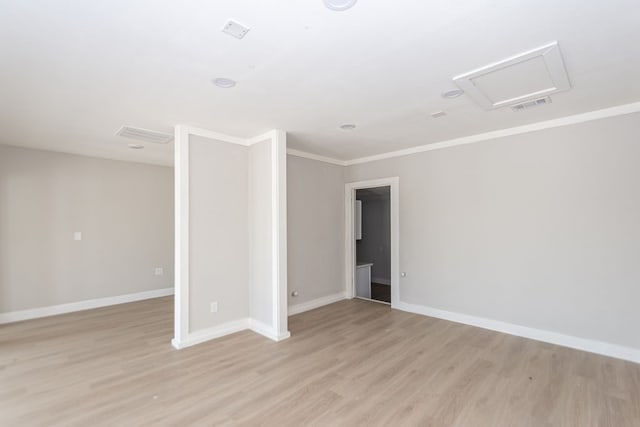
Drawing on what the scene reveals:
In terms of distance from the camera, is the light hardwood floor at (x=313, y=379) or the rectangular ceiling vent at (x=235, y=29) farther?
the light hardwood floor at (x=313, y=379)

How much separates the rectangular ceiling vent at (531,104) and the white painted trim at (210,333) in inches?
157

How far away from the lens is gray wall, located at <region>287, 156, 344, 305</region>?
482 cm

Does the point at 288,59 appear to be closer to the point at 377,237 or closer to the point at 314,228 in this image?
the point at 314,228

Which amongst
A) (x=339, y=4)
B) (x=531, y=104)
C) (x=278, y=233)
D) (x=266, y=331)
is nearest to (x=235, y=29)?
(x=339, y=4)

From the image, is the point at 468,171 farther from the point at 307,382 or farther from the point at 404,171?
the point at 307,382

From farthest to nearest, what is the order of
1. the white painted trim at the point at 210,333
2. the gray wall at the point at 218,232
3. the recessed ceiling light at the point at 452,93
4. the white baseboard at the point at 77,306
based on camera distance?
the white baseboard at the point at 77,306 < the gray wall at the point at 218,232 < the white painted trim at the point at 210,333 < the recessed ceiling light at the point at 452,93

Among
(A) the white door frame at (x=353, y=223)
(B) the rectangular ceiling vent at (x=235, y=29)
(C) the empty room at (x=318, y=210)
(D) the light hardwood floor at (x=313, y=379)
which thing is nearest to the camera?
(B) the rectangular ceiling vent at (x=235, y=29)

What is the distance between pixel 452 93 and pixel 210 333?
3.67 m

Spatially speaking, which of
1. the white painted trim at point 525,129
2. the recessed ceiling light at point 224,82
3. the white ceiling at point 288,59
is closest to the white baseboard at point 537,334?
the white painted trim at point 525,129

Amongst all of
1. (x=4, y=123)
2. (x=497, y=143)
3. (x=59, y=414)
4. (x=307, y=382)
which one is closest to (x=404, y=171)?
(x=497, y=143)

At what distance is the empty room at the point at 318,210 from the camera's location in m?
1.94

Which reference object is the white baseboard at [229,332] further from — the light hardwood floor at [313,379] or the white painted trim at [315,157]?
the white painted trim at [315,157]

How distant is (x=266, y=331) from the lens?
12.6 ft

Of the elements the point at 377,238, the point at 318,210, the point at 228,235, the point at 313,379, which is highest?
the point at 318,210
